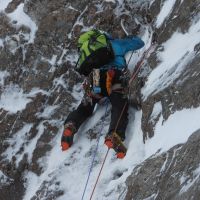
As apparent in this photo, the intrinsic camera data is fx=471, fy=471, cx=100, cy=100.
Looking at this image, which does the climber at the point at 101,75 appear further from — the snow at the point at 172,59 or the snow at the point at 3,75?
the snow at the point at 3,75

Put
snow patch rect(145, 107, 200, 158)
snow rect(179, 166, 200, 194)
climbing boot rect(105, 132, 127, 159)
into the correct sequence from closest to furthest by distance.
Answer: snow rect(179, 166, 200, 194), snow patch rect(145, 107, 200, 158), climbing boot rect(105, 132, 127, 159)

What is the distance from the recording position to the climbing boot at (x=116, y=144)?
6922mm

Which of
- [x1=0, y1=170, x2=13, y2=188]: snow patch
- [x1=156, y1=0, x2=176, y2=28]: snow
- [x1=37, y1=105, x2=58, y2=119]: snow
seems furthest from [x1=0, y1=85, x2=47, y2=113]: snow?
[x1=156, y1=0, x2=176, y2=28]: snow

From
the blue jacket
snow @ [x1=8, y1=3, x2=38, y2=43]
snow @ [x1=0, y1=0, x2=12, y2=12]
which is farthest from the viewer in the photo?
snow @ [x1=0, y1=0, x2=12, y2=12]

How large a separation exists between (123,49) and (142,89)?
105cm

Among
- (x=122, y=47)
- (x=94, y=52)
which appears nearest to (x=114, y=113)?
(x=94, y=52)

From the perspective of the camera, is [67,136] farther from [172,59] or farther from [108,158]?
[172,59]

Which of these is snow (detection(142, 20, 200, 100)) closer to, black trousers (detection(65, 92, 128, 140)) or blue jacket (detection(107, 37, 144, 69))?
black trousers (detection(65, 92, 128, 140))

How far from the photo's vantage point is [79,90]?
8.60 m

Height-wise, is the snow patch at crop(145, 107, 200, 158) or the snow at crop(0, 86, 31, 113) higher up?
the snow at crop(0, 86, 31, 113)

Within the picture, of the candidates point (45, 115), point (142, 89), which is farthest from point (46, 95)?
point (142, 89)

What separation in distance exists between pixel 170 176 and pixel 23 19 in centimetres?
536

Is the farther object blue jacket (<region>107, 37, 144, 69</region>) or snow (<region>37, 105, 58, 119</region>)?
snow (<region>37, 105, 58, 119</region>)

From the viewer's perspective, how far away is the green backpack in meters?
7.92
